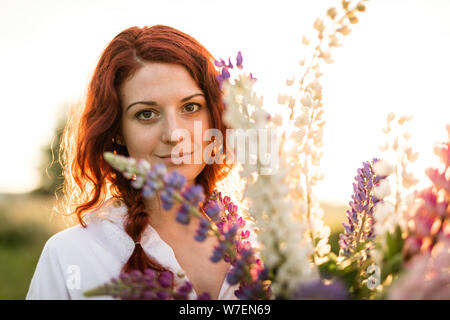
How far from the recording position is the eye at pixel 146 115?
4.77ft

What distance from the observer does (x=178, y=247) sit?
5.16ft

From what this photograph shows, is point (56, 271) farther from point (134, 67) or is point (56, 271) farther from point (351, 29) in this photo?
point (351, 29)

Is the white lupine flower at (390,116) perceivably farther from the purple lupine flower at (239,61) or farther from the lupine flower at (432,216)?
the purple lupine flower at (239,61)

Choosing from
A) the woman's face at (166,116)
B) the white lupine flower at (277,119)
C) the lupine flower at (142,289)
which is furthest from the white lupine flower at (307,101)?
the woman's face at (166,116)

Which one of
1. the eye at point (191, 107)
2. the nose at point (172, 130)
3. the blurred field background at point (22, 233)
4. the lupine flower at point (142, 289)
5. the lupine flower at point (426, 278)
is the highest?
the eye at point (191, 107)

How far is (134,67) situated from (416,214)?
1148 mm

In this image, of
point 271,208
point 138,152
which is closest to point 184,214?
point 271,208

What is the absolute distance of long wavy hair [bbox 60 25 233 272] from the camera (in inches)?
60.3

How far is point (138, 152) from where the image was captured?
1.48m

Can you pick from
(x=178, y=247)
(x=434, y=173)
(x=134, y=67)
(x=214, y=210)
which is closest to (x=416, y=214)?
(x=434, y=173)

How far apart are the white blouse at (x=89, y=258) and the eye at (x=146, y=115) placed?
0.41 m

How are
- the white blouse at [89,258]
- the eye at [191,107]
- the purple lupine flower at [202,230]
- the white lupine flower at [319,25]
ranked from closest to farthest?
the purple lupine flower at [202,230] < the white lupine flower at [319,25] < the white blouse at [89,258] < the eye at [191,107]

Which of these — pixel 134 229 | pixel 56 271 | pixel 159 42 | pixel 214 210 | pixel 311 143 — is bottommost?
pixel 56 271

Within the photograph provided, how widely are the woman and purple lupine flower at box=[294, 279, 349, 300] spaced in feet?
→ 2.21
